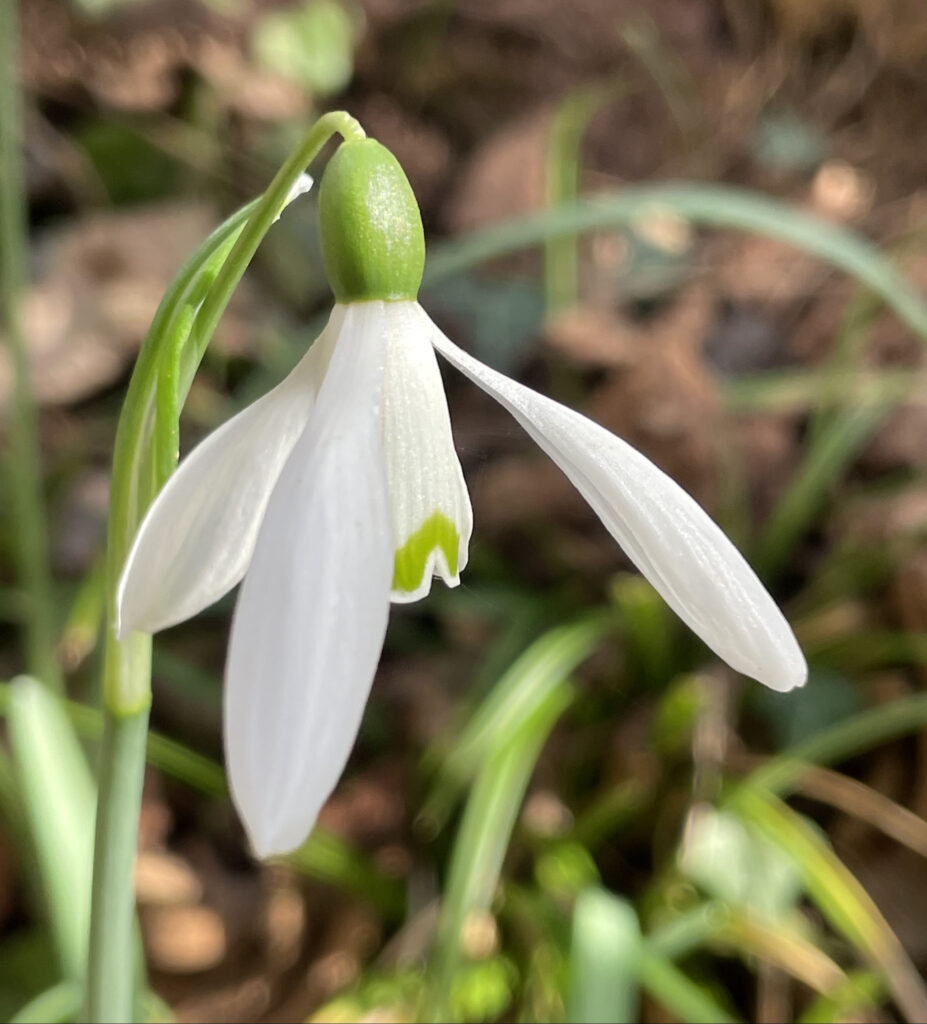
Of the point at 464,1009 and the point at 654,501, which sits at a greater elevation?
the point at 654,501

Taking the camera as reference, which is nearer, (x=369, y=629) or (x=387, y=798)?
(x=369, y=629)

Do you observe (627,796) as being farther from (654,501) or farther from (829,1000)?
(654,501)

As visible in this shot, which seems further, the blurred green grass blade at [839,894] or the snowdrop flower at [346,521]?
the blurred green grass blade at [839,894]

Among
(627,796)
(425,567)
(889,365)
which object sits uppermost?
(425,567)

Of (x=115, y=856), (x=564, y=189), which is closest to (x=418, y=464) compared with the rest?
(x=115, y=856)

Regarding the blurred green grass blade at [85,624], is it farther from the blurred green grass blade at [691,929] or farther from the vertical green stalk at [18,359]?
the blurred green grass blade at [691,929]

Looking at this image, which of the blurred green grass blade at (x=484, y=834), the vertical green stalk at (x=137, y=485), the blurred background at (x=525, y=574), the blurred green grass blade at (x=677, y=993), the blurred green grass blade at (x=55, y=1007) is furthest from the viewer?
the blurred background at (x=525, y=574)

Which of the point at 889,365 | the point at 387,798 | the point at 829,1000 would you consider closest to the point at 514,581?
the point at 387,798

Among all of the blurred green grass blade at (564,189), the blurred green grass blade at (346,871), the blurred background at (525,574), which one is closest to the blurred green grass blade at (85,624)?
the blurred background at (525,574)
